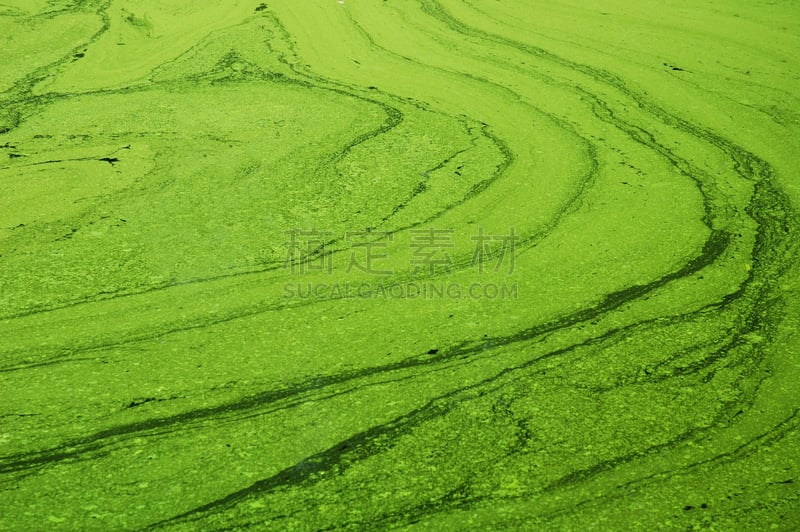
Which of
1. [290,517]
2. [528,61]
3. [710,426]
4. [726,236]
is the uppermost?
[528,61]

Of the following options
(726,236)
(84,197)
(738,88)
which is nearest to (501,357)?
(726,236)

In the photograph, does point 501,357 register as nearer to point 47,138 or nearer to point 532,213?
point 532,213

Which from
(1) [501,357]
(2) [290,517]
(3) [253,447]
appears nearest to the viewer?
(2) [290,517]

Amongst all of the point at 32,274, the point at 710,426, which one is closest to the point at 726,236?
the point at 710,426

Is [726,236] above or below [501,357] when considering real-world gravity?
above

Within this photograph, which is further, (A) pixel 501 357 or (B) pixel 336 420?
(A) pixel 501 357

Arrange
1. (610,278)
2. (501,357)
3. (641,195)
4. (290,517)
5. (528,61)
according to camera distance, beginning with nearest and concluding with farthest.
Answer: (290,517) → (501,357) → (610,278) → (641,195) → (528,61)
